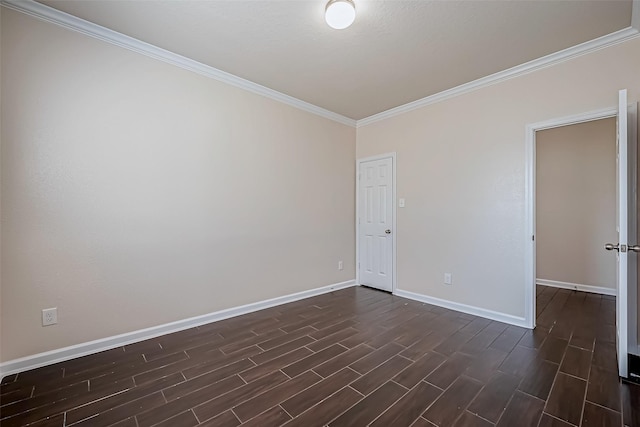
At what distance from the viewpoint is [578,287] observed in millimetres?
4250

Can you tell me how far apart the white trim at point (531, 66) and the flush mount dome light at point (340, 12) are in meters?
1.95

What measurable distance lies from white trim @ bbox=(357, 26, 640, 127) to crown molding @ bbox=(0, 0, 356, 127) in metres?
1.60

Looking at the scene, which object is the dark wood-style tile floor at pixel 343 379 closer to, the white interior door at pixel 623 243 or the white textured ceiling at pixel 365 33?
the white interior door at pixel 623 243

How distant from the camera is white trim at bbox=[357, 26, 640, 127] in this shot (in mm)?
2365

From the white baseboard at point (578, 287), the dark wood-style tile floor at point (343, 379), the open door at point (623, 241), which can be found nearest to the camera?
the dark wood-style tile floor at point (343, 379)

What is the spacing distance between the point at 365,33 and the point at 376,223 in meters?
2.66

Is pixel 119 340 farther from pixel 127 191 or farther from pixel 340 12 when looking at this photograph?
pixel 340 12

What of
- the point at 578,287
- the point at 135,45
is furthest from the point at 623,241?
the point at 135,45

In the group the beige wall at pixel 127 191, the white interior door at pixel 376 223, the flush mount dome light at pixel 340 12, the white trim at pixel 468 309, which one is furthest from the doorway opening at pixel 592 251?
the beige wall at pixel 127 191

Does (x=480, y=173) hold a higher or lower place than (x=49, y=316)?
higher

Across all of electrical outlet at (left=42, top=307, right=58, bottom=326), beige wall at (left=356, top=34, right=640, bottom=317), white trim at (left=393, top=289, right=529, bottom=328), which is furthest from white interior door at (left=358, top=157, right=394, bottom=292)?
electrical outlet at (left=42, top=307, right=58, bottom=326)

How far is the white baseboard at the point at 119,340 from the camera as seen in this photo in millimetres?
2088

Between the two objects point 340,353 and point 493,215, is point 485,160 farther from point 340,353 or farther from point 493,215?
point 340,353

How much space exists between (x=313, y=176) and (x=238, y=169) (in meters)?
1.18
